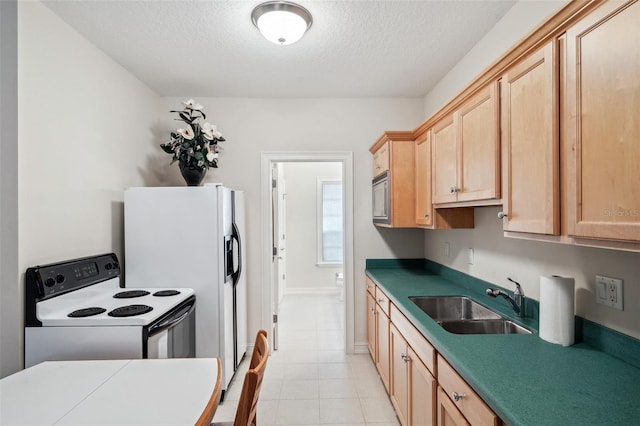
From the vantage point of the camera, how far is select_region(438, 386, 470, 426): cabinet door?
1199 millimetres

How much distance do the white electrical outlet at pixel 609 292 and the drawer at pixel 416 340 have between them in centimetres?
69

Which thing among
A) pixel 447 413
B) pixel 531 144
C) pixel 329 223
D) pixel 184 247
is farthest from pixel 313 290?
pixel 531 144

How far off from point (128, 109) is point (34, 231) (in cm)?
133

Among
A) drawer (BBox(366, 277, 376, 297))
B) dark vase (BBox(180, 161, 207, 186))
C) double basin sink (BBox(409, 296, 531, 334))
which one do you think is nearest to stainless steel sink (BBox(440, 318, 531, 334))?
double basin sink (BBox(409, 296, 531, 334))

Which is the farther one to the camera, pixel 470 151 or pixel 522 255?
pixel 522 255

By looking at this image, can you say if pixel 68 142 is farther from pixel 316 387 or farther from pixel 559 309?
pixel 559 309

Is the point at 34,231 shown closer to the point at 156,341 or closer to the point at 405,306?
the point at 156,341

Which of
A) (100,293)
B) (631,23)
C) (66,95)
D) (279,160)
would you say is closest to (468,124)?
(631,23)

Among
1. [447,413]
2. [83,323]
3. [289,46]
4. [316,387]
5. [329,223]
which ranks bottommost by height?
[316,387]

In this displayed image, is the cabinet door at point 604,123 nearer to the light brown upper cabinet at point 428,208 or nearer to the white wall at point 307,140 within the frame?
the light brown upper cabinet at point 428,208

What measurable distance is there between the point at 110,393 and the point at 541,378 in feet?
4.89

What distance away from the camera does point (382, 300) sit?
258 cm

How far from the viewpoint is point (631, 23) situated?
0.85m

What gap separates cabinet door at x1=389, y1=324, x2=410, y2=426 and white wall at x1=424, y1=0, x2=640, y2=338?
0.72m
